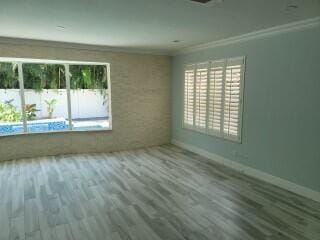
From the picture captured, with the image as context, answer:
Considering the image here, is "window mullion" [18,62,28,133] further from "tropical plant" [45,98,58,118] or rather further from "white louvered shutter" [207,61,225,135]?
"white louvered shutter" [207,61,225,135]

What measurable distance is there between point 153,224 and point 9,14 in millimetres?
3185

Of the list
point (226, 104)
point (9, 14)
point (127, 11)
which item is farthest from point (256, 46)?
point (9, 14)

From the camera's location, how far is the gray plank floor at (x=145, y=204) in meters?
2.51

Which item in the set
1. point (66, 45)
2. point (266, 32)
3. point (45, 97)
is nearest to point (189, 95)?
point (266, 32)

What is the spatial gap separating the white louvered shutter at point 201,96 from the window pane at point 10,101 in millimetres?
4073

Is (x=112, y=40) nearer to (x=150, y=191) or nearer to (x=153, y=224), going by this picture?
(x=150, y=191)

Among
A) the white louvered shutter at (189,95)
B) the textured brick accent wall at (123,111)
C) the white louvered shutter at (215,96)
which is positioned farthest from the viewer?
the white louvered shutter at (189,95)

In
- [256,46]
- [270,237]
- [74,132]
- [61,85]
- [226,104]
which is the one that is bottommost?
[270,237]

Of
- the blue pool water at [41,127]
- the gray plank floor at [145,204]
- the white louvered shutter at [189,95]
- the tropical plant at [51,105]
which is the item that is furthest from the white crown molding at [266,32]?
the tropical plant at [51,105]

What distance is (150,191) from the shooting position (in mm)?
3520

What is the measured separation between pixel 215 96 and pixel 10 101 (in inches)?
181

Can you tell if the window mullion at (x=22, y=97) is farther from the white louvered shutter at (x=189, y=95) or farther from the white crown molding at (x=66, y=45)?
the white louvered shutter at (x=189, y=95)

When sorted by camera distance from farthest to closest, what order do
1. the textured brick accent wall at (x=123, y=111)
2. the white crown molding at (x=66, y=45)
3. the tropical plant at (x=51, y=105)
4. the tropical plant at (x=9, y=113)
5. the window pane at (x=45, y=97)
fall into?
the tropical plant at (x=51, y=105)
the window pane at (x=45, y=97)
the tropical plant at (x=9, y=113)
the textured brick accent wall at (x=123, y=111)
the white crown molding at (x=66, y=45)

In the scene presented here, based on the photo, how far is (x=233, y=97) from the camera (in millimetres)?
4375
